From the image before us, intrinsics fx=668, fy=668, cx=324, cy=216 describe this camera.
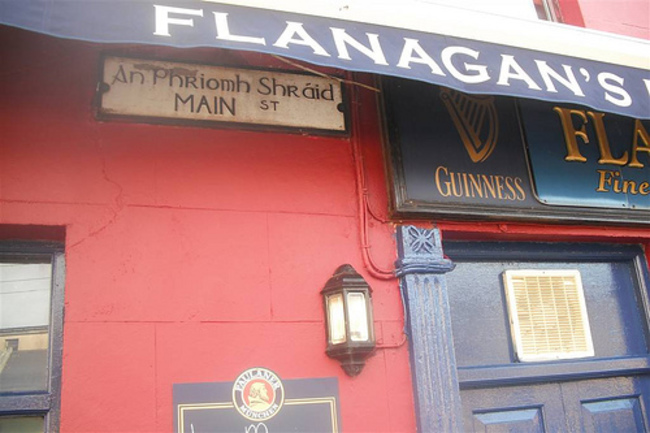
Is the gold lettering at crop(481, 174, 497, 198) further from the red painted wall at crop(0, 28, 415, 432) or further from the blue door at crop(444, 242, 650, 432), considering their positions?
the red painted wall at crop(0, 28, 415, 432)

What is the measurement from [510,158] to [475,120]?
302 millimetres

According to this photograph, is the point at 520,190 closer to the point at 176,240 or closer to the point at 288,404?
the point at 288,404

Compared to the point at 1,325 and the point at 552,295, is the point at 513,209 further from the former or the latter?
the point at 1,325

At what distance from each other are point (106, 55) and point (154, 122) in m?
0.41

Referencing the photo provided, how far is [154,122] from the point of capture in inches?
129

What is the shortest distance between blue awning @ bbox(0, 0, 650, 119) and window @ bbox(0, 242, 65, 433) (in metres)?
1.12

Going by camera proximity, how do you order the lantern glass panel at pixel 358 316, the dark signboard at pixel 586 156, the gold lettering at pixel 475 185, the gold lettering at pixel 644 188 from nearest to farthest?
1. the lantern glass panel at pixel 358 316
2. the gold lettering at pixel 475 185
3. the dark signboard at pixel 586 156
4. the gold lettering at pixel 644 188

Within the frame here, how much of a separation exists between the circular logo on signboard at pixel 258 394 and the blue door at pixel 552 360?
1086 millimetres

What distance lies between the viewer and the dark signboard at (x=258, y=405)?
296 cm

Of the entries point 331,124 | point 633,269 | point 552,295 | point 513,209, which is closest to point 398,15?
point 331,124

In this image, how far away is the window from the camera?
289cm

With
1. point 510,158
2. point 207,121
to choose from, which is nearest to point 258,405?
point 207,121

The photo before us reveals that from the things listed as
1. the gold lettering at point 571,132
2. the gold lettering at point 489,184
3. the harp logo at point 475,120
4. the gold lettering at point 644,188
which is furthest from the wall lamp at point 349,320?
the gold lettering at point 644,188

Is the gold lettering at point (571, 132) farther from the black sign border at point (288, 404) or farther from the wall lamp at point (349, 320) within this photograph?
the black sign border at point (288, 404)
